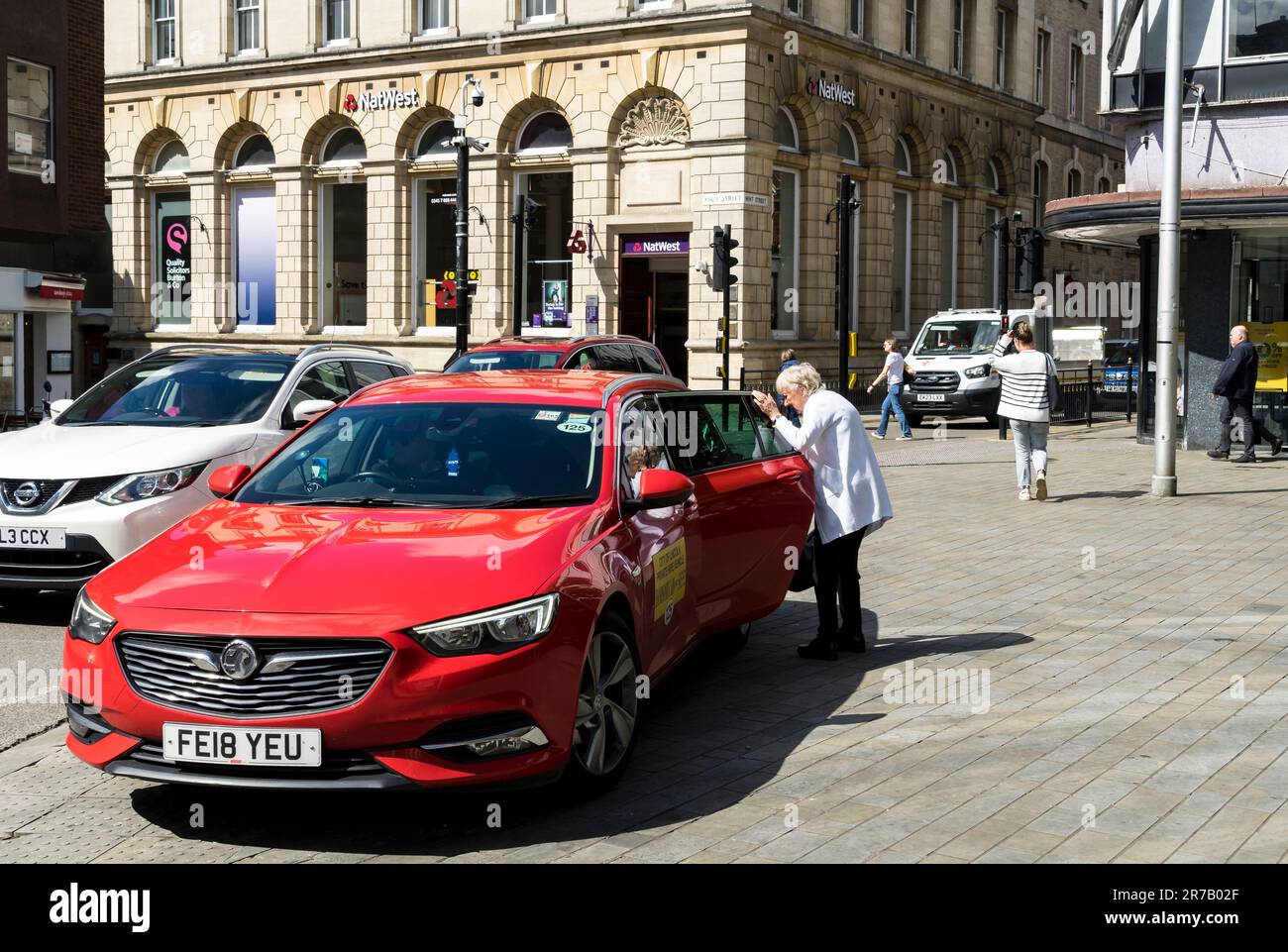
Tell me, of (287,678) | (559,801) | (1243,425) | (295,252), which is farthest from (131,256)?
(287,678)

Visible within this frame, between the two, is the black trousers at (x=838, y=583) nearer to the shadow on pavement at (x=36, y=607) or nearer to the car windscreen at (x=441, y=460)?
the car windscreen at (x=441, y=460)

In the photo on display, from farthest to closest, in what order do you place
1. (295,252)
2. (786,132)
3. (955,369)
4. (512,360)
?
(295,252) < (786,132) < (955,369) < (512,360)

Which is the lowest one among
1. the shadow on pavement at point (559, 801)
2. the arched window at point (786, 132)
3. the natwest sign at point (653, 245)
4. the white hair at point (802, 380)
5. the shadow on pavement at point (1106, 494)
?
the shadow on pavement at point (559, 801)

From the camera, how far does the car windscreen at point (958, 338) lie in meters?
30.5

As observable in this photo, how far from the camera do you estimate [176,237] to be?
43.7 meters

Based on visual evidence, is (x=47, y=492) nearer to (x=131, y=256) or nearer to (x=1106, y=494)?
(x=1106, y=494)

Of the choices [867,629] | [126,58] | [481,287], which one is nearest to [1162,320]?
[867,629]

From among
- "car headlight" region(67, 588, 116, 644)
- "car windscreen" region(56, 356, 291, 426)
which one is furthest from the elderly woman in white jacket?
"car windscreen" region(56, 356, 291, 426)

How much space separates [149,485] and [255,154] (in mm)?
34472

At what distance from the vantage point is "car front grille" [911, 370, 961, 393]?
29750 mm

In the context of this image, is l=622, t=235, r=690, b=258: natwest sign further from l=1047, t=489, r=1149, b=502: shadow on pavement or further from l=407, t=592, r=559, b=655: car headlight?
l=407, t=592, r=559, b=655: car headlight

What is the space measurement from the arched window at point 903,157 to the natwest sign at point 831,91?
11.0ft

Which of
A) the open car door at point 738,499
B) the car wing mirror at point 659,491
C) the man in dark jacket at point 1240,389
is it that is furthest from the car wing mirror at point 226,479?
the man in dark jacket at point 1240,389

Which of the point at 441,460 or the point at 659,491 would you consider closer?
the point at 659,491
